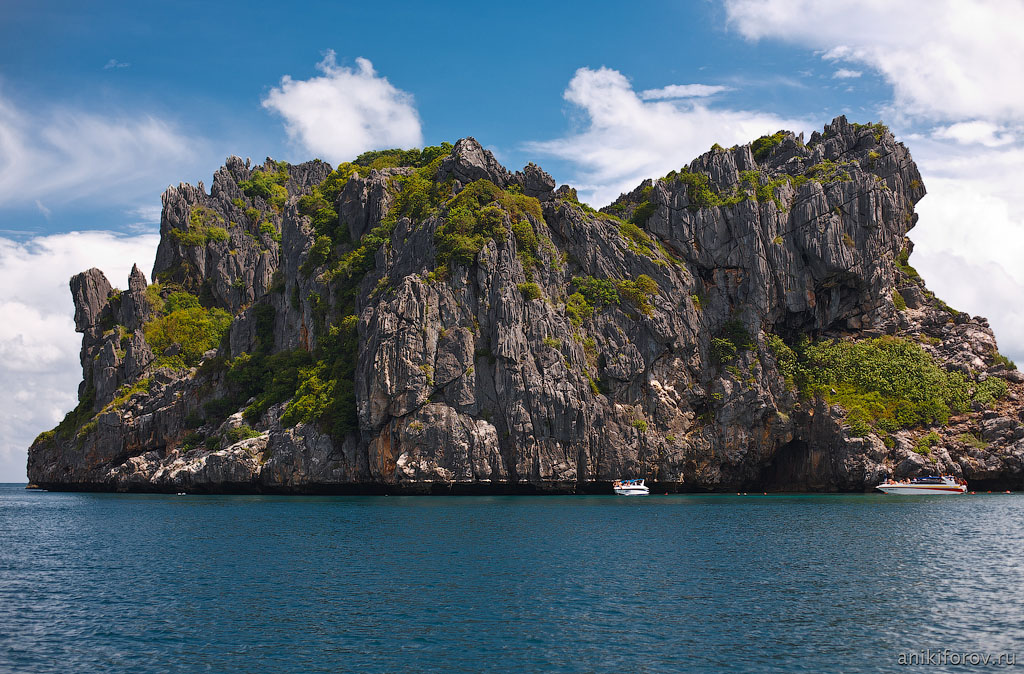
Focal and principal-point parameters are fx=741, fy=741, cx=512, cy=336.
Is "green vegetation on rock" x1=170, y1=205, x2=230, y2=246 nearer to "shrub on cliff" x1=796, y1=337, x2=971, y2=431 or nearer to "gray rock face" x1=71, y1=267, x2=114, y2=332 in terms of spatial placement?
"gray rock face" x1=71, y1=267, x2=114, y2=332

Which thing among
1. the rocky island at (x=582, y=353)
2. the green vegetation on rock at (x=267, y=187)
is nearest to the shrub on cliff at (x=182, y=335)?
the rocky island at (x=582, y=353)

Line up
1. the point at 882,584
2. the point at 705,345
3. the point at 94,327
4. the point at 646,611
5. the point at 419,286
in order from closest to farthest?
the point at 646,611
the point at 882,584
the point at 419,286
the point at 705,345
the point at 94,327

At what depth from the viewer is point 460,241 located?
86.2m

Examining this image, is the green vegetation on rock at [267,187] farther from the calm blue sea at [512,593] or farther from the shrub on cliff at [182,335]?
the calm blue sea at [512,593]

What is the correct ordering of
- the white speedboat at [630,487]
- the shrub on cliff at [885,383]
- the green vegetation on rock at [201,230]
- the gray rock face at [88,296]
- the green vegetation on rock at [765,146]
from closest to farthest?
the white speedboat at [630,487] → the shrub on cliff at [885,383] → the green vegetation on rock at [765,146] → the gray rock face at [88,296] → the green vegetation on rock at [201,230]

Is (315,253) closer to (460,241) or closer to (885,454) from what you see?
(460,241)

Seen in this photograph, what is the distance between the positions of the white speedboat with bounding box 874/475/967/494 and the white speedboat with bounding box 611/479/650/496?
26.5 metres

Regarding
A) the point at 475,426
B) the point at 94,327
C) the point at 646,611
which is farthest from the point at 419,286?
the point at 94,327

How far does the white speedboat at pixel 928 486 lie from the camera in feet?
262

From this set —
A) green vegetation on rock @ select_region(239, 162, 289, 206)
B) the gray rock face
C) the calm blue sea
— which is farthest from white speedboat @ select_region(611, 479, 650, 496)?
the gray rock face

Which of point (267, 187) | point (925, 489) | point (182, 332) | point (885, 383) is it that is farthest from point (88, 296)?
point (925, 489)

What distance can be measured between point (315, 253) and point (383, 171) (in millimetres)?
15686

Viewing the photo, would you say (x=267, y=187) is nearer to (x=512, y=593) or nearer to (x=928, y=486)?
(x=928, y=486)

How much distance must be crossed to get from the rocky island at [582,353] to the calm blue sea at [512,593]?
25.5 m
